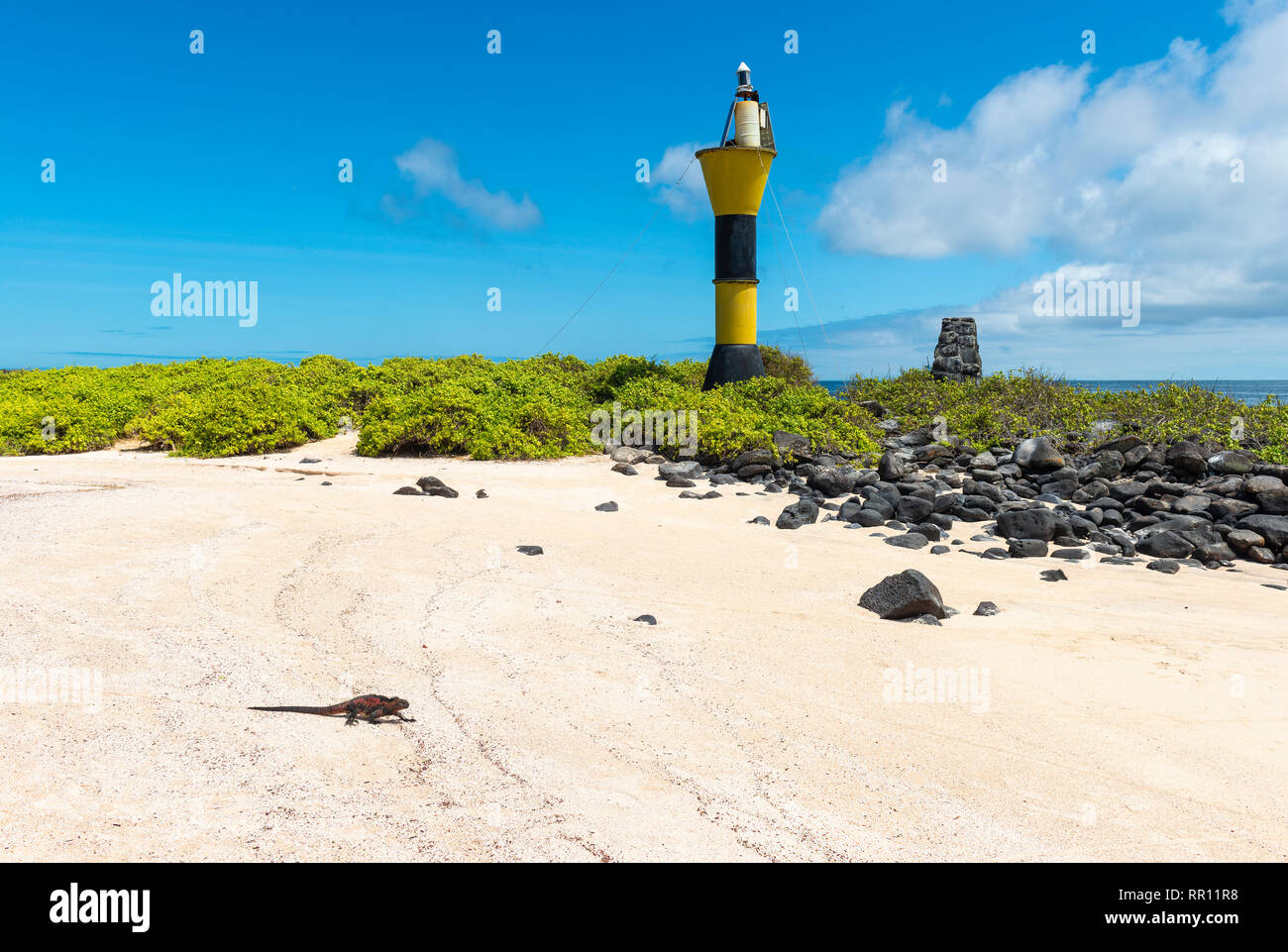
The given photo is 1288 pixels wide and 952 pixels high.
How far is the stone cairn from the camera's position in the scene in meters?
19.8

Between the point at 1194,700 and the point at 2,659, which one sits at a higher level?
the point at 2,659

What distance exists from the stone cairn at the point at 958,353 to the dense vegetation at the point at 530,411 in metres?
0.92

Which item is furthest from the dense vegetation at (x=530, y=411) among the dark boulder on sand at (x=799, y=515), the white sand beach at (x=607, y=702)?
the white sand beach at (x=607, y=702)

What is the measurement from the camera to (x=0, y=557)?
642 centimetres

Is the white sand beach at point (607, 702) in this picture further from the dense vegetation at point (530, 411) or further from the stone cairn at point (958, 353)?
the stone cairn at point (958, 353)

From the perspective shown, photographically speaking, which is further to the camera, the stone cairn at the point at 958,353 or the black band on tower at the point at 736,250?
the stone cairn at the point at 958,353

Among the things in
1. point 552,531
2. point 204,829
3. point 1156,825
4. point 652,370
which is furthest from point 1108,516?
point 652,370

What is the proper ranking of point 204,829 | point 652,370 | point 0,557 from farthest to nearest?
point 652,370, point 0,557, point 204,829

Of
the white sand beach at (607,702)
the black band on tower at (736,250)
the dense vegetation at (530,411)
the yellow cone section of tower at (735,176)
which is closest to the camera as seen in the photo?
the white sand beach at (607,702)

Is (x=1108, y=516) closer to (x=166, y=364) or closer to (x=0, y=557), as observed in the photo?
(x=0, y=557)

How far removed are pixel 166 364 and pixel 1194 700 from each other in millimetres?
25045

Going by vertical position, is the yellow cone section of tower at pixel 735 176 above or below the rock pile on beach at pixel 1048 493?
above

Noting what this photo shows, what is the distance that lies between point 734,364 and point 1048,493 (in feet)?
24.5

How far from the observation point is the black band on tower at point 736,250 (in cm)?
1664
